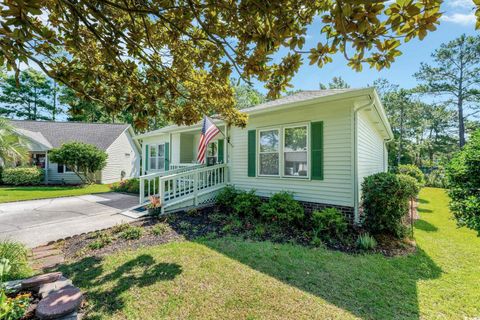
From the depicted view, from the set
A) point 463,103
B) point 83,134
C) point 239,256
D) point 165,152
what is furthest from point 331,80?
point 239,256

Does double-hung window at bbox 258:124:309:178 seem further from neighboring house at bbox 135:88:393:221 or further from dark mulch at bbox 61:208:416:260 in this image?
dark mulch at bbox 61:208:416:260

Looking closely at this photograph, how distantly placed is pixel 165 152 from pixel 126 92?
9293mm

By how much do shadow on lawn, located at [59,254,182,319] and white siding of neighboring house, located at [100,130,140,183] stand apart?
15942 mm

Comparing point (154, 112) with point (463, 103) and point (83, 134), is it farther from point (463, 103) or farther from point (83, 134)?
point (463, 103)

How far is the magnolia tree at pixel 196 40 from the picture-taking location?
5.68ft

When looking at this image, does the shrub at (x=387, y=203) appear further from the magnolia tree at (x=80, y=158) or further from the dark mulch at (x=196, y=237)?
the magnolia tree at (x=80, y=158)

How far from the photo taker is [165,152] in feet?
40.0

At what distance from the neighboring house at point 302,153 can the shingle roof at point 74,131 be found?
45.5ft

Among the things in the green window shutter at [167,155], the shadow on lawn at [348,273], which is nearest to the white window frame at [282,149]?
the shadow on lawn at [348,273]

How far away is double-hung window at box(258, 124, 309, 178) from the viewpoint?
679 centimetres

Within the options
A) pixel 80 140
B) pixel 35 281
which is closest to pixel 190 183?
pixel 35 281

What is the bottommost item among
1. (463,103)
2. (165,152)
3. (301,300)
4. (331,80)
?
(301,300)

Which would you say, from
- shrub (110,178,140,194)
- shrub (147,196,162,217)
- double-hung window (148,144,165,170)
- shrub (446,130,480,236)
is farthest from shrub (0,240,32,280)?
double-hung window (148,144,165,170)

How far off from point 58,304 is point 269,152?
6.21 m
